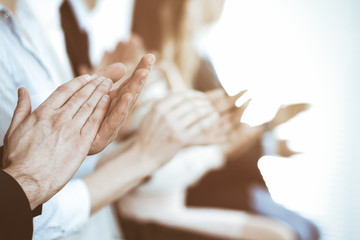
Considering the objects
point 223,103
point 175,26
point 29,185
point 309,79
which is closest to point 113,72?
point 29,185

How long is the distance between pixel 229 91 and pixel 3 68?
40 centimetres

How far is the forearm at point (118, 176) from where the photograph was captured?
0.45 meters

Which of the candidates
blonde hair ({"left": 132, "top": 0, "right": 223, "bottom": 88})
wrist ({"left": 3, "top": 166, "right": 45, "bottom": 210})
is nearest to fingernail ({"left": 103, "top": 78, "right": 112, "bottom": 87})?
wrist ({"left": 3, "top": 166, "right": 45, "bottom": 210})

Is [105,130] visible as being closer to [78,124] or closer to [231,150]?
[78,124]

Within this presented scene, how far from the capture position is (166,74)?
802 mm

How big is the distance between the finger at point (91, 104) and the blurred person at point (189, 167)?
19.4 inches

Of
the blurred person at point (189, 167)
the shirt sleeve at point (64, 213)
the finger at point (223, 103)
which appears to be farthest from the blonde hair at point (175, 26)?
the shirt sleeve at point (64, 213)

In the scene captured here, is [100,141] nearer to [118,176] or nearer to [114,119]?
[114,119]

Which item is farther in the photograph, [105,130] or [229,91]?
[229,91]

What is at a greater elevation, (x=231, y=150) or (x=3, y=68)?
(x=3, y=68)

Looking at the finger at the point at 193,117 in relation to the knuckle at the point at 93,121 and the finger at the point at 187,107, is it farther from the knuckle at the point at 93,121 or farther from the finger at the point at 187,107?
the knuckle at the point at 93,121

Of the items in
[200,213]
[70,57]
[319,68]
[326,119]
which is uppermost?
[70,57]

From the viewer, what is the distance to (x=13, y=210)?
0.25 m

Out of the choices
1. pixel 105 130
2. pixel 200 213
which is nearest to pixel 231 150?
pixel 200 213
